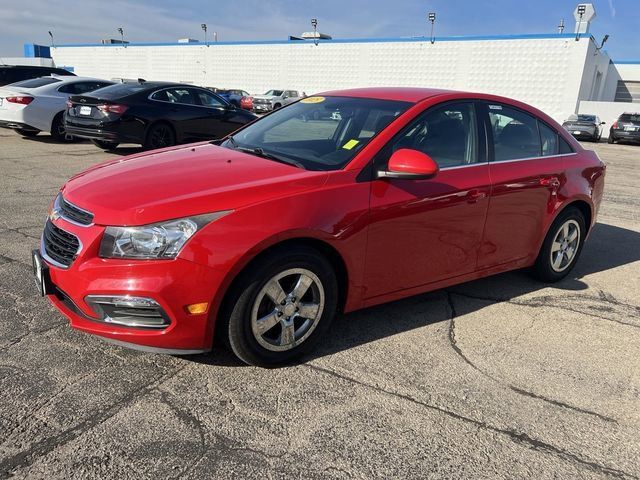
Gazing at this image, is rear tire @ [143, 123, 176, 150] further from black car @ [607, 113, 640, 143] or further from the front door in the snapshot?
black car @ [607, 113, 640, 143]

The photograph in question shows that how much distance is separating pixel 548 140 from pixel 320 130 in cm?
209

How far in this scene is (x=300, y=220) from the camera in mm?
2945

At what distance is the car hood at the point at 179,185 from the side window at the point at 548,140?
2.40 m

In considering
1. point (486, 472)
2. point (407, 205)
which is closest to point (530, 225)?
point (407, 205)

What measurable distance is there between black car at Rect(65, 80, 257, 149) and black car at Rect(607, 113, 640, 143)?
896 inches

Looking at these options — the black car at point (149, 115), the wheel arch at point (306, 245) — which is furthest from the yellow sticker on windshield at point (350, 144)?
the black car at point (149, 115)

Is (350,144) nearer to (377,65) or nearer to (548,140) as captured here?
(548,140)

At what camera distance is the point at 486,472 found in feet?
7.83

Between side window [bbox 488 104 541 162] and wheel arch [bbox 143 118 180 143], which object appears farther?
wheel arch [bbox 143 118 180 143]

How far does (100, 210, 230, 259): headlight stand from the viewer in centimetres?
269

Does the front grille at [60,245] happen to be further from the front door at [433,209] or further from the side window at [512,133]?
the side window at [512,133]

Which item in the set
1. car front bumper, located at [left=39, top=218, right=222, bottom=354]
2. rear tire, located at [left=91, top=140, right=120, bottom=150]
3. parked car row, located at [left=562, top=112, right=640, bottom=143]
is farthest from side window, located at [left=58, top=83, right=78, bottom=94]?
parked car row, located at [left=562, top=112, right=640, bottom=143]

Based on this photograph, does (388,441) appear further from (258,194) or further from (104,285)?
(104,285)

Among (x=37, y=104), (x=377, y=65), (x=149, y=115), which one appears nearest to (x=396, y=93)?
(x=149, y=115)
